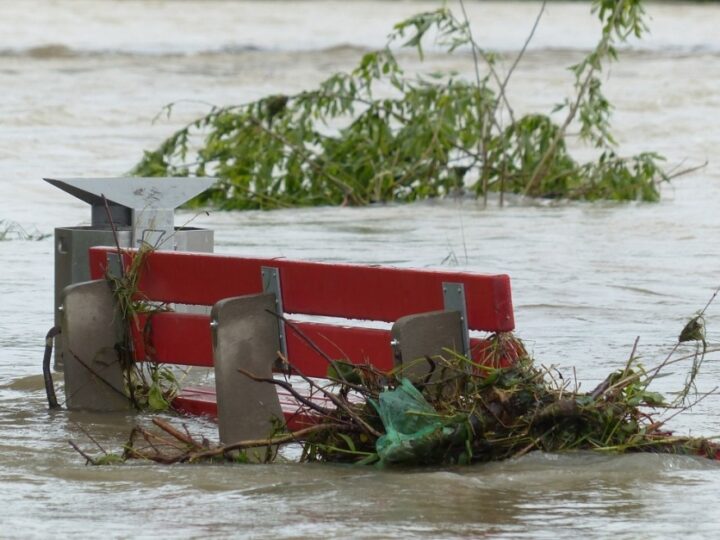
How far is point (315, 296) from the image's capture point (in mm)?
6074

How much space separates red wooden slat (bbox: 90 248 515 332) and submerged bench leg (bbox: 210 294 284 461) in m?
0.14

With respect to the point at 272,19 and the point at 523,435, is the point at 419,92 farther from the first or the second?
the point at 272,19

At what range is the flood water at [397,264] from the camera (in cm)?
497

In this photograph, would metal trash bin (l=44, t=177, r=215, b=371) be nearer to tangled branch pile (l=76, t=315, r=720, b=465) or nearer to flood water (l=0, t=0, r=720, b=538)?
flood water (l=0, t=0, r=720, b=538)

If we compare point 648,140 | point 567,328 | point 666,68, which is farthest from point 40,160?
point 666,68

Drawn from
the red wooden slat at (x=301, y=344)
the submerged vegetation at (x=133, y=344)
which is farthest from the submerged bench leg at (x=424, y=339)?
the submerged vegetation at (x=133, y=344)

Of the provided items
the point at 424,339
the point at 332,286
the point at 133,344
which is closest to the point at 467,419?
the point at 424,339

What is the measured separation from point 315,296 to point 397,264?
613 cm

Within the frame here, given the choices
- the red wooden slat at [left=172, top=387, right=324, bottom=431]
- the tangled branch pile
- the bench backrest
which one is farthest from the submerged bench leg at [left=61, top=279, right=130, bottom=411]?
the tangled branch pile

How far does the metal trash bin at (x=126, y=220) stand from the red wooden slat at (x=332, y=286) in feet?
1.00

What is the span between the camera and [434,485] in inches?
207

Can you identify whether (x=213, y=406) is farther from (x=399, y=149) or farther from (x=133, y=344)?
(x=399, y=149)

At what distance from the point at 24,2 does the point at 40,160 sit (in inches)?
1169

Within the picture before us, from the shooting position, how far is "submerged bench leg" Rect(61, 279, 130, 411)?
6.85 metres
